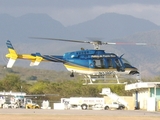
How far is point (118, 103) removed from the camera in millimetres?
93812

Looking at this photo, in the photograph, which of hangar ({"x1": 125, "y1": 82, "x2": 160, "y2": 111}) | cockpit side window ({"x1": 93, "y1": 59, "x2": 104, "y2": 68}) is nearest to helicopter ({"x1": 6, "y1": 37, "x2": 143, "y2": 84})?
cockpit side window ({"x1": 93, "y1": 59, "x2": 104, "y2": 68})

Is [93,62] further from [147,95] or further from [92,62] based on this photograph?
[147,95]

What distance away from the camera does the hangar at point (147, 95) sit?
271 feet

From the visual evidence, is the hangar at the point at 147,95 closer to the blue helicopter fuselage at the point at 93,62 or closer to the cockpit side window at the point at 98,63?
the blue helicopter fuselage at the point at 93,62

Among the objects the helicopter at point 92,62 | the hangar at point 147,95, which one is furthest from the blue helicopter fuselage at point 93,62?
the hangar at point 147,95

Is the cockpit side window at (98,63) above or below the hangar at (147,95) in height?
above

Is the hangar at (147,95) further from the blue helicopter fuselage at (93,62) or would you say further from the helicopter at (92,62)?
the blue helicopter fuselage at (93,62)

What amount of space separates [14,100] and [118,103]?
15125mm

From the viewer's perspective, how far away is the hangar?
8269 cm

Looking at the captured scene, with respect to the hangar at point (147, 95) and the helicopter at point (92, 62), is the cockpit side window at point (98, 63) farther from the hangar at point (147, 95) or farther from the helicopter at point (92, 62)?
the hangar at point (147, 95)

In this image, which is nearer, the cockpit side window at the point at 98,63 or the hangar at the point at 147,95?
the cockpit side window at the point at 98,63

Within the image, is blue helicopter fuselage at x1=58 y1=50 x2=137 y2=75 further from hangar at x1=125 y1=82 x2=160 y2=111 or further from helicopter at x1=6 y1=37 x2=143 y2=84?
hangar at x1=125 y1=82 x2=160 y2=111

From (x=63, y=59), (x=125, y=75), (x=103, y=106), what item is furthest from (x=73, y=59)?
(x=103, y=106)

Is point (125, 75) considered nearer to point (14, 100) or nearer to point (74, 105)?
point (74, 105)
